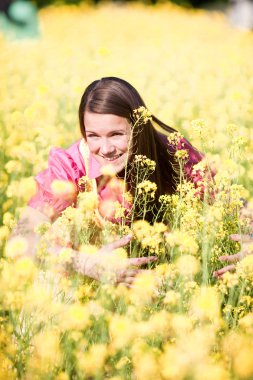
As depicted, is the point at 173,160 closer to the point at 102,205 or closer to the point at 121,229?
the point at 102,205

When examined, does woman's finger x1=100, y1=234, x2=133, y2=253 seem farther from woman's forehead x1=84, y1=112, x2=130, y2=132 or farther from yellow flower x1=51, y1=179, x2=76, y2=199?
woman's forehead x1=84, y1=112, x2=130, y2=132

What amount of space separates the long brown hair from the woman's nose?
0.34 feet

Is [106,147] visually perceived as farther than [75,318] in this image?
Yes

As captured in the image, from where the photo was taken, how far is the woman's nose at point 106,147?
2.33 meters

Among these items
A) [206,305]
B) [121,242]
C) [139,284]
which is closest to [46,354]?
[139,284]

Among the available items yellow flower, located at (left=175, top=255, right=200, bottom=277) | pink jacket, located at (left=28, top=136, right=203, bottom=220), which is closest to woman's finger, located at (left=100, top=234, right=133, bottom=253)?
yellow flower, located at (left=175, top=255, right=200, bottom=277)

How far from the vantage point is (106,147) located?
7.66 feet

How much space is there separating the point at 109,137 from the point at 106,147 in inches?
2.9

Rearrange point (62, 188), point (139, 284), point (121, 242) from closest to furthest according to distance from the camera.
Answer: point (139, 284), point (121, 242), point (62, 188)

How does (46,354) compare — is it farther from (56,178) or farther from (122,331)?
(56,178)

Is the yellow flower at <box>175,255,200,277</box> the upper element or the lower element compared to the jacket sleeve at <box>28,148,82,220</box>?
upper

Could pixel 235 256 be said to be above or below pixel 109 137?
below

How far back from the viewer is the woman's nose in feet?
7.65

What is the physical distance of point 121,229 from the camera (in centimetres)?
206
